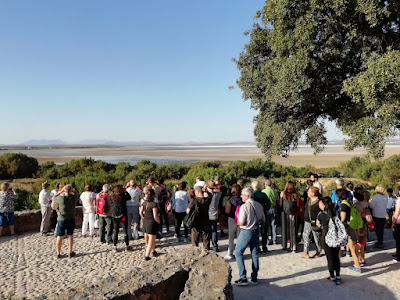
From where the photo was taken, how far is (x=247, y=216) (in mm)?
5406

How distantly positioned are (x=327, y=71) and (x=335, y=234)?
740 centimetres

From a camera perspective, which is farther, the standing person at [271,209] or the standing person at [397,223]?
the standing person at [271,209]

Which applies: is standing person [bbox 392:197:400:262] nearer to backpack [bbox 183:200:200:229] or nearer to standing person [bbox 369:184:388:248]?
standing person [bbox 369:184:388:248]

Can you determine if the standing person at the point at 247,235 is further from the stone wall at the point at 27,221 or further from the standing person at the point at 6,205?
the stone wall at the point at 27,221

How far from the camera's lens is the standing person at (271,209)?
7656mm

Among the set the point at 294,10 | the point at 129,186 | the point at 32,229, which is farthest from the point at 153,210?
the point at 294,10

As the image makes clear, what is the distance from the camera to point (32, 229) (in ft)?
33.4

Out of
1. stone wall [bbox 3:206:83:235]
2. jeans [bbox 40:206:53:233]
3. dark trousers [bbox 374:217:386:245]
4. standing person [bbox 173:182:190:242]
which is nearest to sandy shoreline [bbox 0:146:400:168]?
dark trousers [bbox 374:217:386:245]

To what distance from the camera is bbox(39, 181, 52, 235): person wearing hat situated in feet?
30.1

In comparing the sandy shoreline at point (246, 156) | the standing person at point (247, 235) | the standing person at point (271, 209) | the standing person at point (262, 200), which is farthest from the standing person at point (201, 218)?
the sandy shoreline at point (246, 156)

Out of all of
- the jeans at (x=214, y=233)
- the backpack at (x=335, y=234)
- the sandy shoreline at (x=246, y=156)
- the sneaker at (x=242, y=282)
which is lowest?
the sandy shoreline at (x=246, y=156)

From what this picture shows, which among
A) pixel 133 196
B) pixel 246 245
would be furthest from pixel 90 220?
pixel 246 245

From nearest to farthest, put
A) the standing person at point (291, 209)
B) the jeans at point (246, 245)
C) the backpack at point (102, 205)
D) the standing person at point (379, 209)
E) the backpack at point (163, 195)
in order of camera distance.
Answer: the jeans at point (246, 245) < the standing person at point (291, 209) < the standing person at point (379, 209) < the backpack at point (102, 205) < the backpack at point (163, 195)

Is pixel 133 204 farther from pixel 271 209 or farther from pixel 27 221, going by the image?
pixel 27 221
